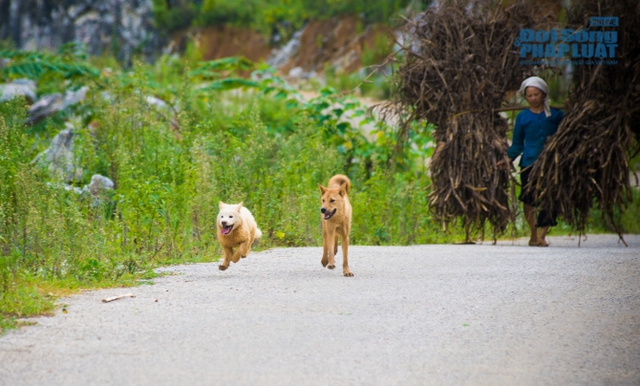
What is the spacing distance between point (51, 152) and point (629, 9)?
8889 millimetres

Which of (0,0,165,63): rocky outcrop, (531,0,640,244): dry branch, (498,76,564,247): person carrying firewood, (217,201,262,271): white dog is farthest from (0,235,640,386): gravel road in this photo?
(0,0,165,63): rocky outcrop

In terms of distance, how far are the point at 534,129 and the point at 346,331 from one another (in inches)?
236

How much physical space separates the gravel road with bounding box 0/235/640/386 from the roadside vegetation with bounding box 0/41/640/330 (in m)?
0.68

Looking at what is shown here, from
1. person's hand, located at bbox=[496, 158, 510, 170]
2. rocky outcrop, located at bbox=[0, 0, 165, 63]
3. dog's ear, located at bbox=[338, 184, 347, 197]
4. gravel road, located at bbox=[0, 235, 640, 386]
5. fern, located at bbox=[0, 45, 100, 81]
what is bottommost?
gravel road, located at bbox=[0, 235, 640, 386]

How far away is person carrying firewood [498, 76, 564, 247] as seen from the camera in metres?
10.0

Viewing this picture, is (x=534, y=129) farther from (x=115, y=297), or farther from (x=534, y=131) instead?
(x=115, y=297)

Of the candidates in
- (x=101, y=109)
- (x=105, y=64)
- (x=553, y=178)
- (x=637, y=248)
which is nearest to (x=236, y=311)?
(x=553, y=178)

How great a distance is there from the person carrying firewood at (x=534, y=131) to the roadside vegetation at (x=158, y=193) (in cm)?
155

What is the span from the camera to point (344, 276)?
→ 281 inches

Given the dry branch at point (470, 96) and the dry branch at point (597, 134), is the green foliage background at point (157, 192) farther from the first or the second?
the dry branch at point (597, 134)

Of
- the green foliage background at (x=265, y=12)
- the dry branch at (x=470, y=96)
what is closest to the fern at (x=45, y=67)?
the dry branch at (x=470, y=96)

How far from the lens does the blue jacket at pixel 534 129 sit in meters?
10.1

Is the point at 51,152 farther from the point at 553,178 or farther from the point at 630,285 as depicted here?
the point at 630,285

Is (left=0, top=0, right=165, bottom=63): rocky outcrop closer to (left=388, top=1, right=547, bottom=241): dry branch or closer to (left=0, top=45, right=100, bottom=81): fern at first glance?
(left=0, top=45, right=100, bottom=81): fern
